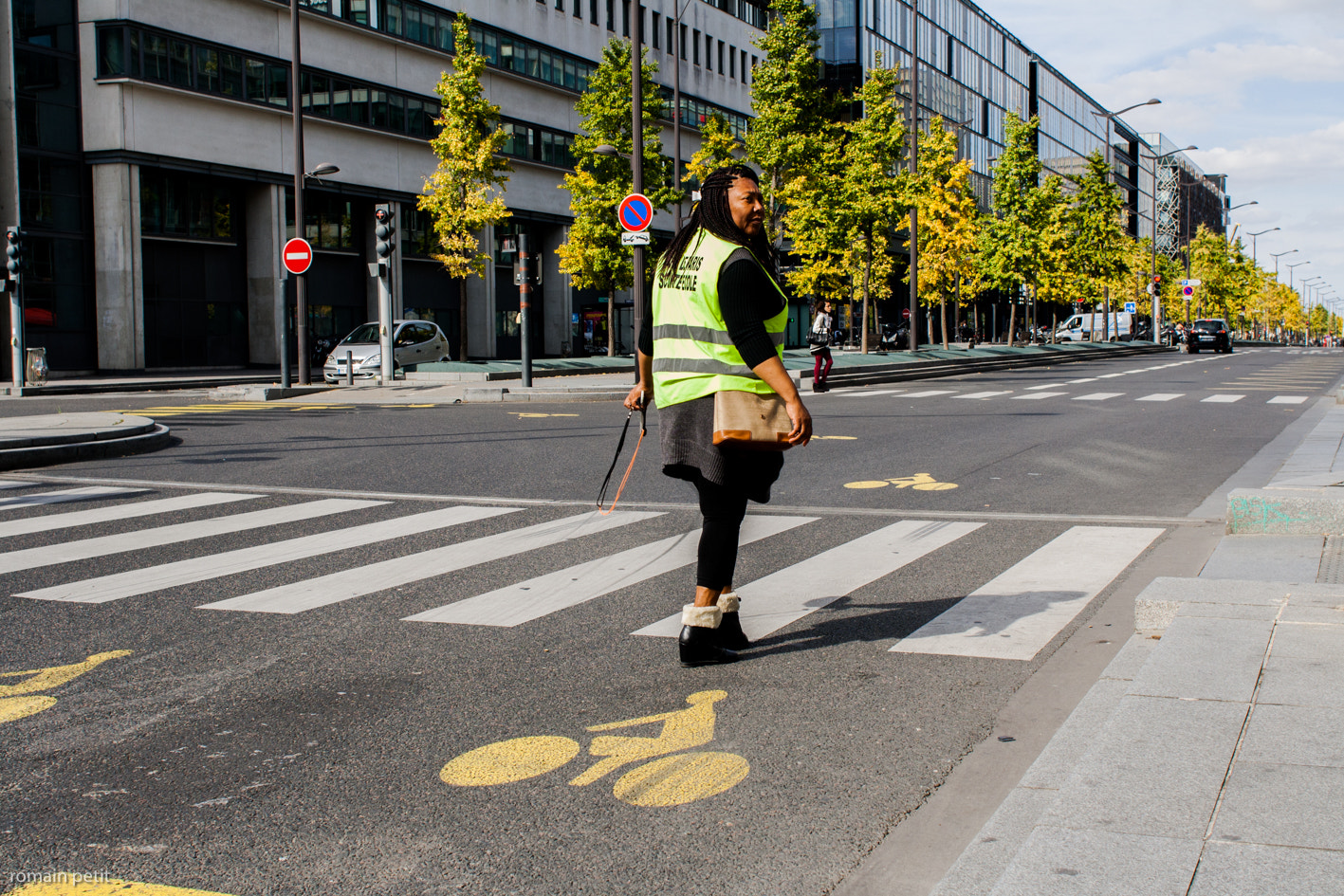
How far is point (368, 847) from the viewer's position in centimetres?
311

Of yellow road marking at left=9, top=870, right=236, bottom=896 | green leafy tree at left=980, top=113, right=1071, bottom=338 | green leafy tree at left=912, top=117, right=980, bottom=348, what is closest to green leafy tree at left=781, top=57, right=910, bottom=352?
green leafy tree at left=980, top=113, right=1071, bottom=338

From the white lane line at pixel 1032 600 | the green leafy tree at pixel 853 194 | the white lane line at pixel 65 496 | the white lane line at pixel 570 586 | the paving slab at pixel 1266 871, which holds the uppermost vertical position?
the green leafy tree at pixel 853 194

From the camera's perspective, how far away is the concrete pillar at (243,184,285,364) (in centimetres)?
3912

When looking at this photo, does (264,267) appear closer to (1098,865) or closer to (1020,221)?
(1020,221)

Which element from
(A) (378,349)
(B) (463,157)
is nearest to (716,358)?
(A) (378,349)

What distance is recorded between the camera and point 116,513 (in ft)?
28.5

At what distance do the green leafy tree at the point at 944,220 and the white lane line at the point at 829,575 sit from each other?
46484 millimetres

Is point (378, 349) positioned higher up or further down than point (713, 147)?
further down

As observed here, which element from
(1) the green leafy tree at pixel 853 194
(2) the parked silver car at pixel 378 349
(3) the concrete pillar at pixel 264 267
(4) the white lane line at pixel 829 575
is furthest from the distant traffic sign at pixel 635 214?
(3) the concrete pillar at pixel 264 267

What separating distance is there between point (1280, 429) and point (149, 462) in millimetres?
13235

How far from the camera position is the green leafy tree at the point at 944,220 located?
53.1 meters

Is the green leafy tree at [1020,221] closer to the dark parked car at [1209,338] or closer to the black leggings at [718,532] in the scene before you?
the dark parked car at [1209,338]

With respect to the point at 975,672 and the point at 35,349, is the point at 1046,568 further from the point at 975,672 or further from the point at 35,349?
the point at 35,349

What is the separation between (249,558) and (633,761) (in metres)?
3.98
